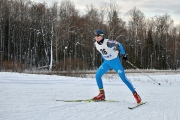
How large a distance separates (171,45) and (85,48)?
88.3 ft

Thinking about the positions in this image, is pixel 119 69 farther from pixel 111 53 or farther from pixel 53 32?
pixel 53 32

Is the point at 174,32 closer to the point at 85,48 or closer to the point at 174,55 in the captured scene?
the point at 174,55

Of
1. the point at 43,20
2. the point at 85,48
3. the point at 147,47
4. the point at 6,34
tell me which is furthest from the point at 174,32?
the point at 6,34

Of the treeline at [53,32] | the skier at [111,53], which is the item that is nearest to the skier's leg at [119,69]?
the skier at [111,53]

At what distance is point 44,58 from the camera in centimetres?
4888

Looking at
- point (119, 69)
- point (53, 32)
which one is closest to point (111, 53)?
point (119, 69)

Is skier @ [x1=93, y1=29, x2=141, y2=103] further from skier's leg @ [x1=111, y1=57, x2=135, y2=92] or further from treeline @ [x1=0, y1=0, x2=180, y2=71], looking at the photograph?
treeline @ [x1=0, y1=0, x2=180, y2=71]

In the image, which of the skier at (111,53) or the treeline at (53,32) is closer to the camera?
the skier at (111,53)

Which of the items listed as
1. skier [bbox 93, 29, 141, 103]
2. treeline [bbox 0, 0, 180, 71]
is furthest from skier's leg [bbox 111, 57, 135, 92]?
treeline [bbox 0, 0, 180, 71]

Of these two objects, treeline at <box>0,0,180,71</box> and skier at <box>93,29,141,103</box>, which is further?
treeline at <box>0,0,180,71</box>

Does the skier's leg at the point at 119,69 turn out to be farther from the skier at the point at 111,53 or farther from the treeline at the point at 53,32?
the treeline at the point at 53,32

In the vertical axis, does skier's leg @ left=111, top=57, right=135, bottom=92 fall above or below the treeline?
below

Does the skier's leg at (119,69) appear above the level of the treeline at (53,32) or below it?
below

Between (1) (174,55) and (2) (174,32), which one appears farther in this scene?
(2) (174,32)
